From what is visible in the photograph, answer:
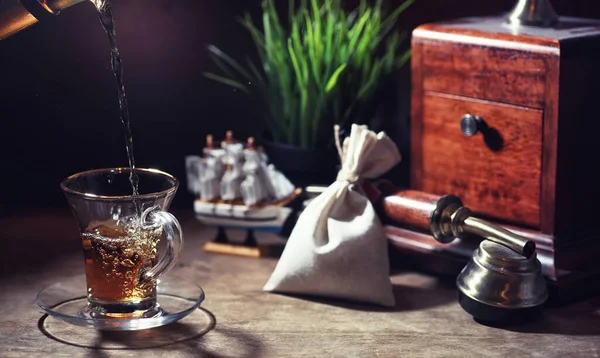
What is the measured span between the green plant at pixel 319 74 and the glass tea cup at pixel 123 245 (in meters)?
0.37

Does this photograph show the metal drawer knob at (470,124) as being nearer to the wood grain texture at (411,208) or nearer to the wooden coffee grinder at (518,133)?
the wooden coffee grinder at (518,133)

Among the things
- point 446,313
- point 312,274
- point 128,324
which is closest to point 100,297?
point 128,324

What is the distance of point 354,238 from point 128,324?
318mm

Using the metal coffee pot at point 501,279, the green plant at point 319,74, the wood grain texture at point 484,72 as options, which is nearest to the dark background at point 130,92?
the green plant at point 319,74

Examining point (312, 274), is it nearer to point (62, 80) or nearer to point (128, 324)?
point (128, 324)

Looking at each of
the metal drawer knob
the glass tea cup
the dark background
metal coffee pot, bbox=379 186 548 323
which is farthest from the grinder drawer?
the glass tea cup

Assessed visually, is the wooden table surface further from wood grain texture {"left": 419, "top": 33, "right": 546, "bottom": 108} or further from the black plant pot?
wood grain texture {"left": 419, "top": 33, "right": 546, "bottom": 108}

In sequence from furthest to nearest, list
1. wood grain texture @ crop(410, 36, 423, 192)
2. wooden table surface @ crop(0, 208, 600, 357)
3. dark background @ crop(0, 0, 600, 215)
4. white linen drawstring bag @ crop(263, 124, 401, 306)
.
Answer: dark background @ crop(0, 0, 600, 215), wood grain texture @ crop(410, 36, 423, 192), white linen drawstring bag @ crop(263, 124, 401, 306), wooden table surface @ crop(0, 208, 600, 357)

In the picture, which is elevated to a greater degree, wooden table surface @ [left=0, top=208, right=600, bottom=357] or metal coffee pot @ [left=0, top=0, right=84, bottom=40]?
metal coffee pot @ [left=0, top=0, right=84, bottom=40]

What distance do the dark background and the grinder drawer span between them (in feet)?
0.69

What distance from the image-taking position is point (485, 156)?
1.30m

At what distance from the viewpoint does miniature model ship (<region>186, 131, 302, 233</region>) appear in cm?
138

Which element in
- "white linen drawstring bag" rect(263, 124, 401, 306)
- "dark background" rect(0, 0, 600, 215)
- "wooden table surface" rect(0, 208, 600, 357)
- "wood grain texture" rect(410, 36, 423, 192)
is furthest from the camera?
"dark background" rect(0, 0, 600, 215)

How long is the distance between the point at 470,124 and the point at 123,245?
0.52 m
